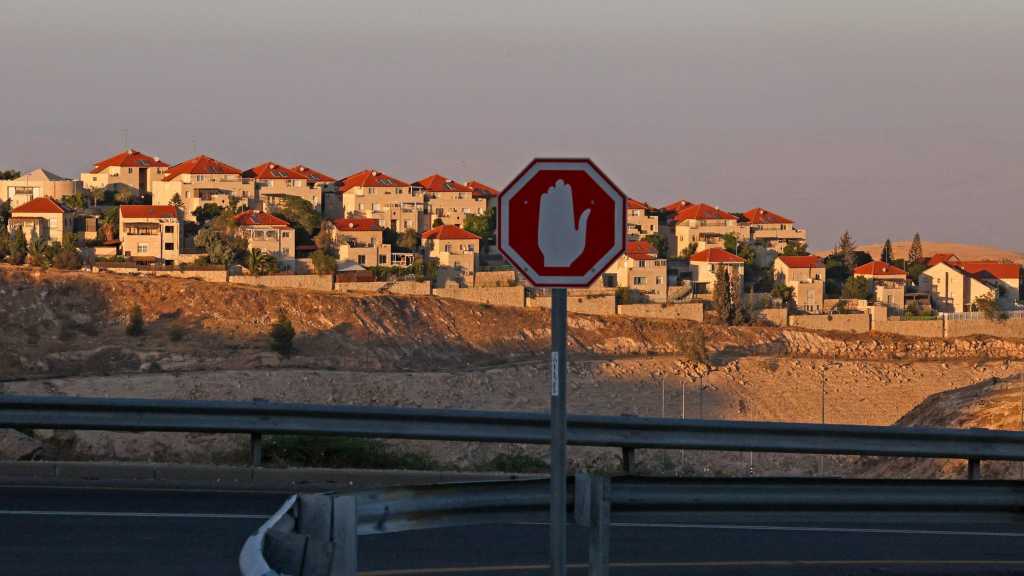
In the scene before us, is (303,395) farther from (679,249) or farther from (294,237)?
(679,249)

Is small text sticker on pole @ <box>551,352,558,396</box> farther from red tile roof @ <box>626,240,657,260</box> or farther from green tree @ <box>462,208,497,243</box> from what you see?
green tree @ <box>462,208,497,243</box>

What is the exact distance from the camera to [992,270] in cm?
12512

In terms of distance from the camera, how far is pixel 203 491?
39.8 ft

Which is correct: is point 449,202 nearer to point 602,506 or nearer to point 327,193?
point 327,193

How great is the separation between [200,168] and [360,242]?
2106 centimetres

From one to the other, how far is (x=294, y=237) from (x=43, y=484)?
103 meters

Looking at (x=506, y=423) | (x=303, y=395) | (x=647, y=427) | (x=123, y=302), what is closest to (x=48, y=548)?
(x=506, y=423)

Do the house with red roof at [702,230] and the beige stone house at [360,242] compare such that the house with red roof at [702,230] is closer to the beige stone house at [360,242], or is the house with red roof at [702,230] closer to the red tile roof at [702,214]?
the red tile roof at [702,214]

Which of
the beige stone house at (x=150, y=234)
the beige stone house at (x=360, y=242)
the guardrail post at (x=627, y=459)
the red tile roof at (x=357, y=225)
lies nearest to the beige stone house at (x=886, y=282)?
the beige stone house at (x=360, y=242)

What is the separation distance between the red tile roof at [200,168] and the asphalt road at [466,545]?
120m

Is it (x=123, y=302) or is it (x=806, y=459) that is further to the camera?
(x=123, y=302)

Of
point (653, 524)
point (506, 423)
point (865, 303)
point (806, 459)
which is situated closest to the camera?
point (653, 524)

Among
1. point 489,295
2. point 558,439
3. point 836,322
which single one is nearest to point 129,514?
point 558,439

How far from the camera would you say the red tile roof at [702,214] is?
13500 cm
